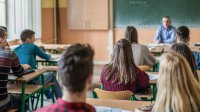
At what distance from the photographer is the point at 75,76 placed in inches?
62.6

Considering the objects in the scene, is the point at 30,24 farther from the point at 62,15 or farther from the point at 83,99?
the point at 83,99

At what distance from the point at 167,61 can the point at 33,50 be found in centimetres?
339

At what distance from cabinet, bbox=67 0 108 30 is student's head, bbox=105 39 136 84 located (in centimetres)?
579

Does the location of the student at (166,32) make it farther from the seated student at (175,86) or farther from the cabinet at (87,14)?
the seated student at (175,86)

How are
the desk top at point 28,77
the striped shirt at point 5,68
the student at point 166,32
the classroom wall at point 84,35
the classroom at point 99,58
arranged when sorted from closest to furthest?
1. the classroom at point 99,58
2. the striped shirt at point 5,68
3. the desk top at point 28,77
4. the student at point 166,32
5. the classroom wall at point 84,35

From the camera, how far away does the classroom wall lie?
30.4 ft

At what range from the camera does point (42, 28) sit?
9172mm

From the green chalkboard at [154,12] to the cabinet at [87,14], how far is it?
323 mm

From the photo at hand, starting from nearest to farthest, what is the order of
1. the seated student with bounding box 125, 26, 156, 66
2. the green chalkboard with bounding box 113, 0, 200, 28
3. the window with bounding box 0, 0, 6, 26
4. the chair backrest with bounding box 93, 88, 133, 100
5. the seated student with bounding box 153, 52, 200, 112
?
the seated student with bounding box 153, 52, 200, 112, the chair backrest with bounding box 93, 88, 133, 100, the seated student with bounding box 125, 26, 156, 66, the window with bounding box 0, 0, 6, 26, the green chalkboard with bounding box 113, 0, 200, 28

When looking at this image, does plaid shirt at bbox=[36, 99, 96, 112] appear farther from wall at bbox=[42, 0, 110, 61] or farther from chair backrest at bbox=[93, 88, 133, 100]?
wall at bbox=[42, 0, 110, 61]

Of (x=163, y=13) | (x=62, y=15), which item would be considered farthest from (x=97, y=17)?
(x=163, y=13)

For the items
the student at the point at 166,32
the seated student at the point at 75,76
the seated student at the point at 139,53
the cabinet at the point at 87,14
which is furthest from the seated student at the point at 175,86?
the cabinet at the point at 87,14

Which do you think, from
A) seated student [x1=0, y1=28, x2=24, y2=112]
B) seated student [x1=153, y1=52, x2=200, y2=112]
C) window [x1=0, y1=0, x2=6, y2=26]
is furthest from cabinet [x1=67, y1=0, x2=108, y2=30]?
seated student [x1=153, y1=52, x2=200, y2=112]

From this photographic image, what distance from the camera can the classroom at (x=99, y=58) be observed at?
1.71 meters
